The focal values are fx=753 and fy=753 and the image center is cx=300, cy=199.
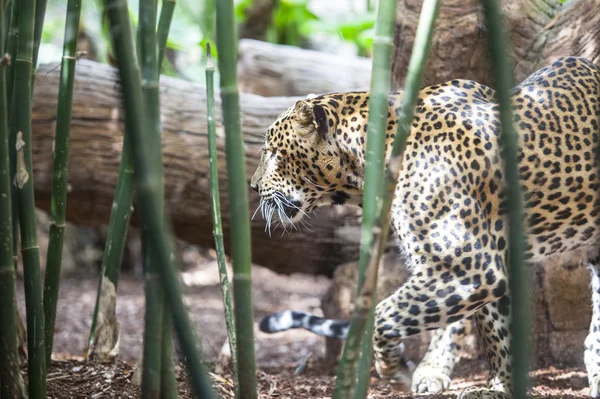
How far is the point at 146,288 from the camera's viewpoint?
1631mm

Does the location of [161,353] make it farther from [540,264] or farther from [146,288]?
[540,264]

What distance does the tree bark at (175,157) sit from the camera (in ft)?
15.4

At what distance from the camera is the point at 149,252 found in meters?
1.54

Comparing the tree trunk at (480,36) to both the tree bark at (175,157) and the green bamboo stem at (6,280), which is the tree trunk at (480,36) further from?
the green bamboo stem at (6,280)

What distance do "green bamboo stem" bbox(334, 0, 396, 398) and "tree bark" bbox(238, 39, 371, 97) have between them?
15.1 ft

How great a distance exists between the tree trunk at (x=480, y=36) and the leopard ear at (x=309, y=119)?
1134 mm

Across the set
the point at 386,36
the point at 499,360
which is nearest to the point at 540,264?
the point at 499,360

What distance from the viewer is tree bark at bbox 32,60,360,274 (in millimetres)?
4680

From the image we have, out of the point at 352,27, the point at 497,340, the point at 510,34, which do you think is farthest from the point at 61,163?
the point at 352,27

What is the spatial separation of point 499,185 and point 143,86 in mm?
1732

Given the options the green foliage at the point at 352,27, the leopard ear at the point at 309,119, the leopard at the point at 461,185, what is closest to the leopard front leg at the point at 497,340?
the leopard at the point at 461,185

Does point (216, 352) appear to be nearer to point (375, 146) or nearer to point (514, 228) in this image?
point (375, 146)

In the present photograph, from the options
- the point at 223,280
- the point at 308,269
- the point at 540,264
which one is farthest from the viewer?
the point at 308,269

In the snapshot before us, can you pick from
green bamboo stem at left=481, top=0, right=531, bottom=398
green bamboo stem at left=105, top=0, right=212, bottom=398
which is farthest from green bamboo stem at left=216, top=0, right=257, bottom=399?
green bamboo stem at left=481, top=0, right=531, bottom=398
